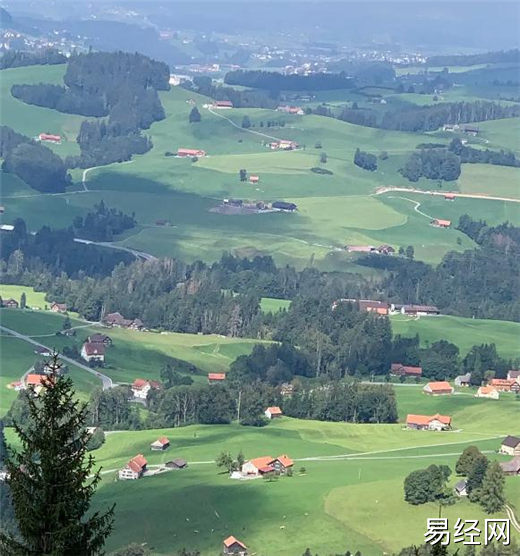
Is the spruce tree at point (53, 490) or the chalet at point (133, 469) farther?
the chalet at point (133, 469)

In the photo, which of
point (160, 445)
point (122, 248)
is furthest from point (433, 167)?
point (160, 445)

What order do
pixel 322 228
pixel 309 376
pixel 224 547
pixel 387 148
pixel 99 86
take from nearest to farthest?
pixel 224 547
pixel 309 376
pixel 322 228
pixel 387 148
pixel 99 86

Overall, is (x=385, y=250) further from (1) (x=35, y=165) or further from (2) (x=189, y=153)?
(2) (x=189, y=153)

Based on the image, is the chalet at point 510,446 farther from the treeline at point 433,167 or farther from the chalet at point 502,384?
the treeline at point 433,167

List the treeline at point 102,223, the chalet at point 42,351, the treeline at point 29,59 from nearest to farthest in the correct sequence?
the chalet at point 42,351 < the treeline at point 102,223 < the treeline at point 29,59

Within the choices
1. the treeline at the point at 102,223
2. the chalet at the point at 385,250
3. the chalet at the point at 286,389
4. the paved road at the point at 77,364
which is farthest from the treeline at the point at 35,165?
the chalet at the point at 286,389

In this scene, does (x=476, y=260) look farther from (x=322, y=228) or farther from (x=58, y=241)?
(x=58, y=241)

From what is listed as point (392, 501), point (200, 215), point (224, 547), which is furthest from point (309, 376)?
point (200, 215)
